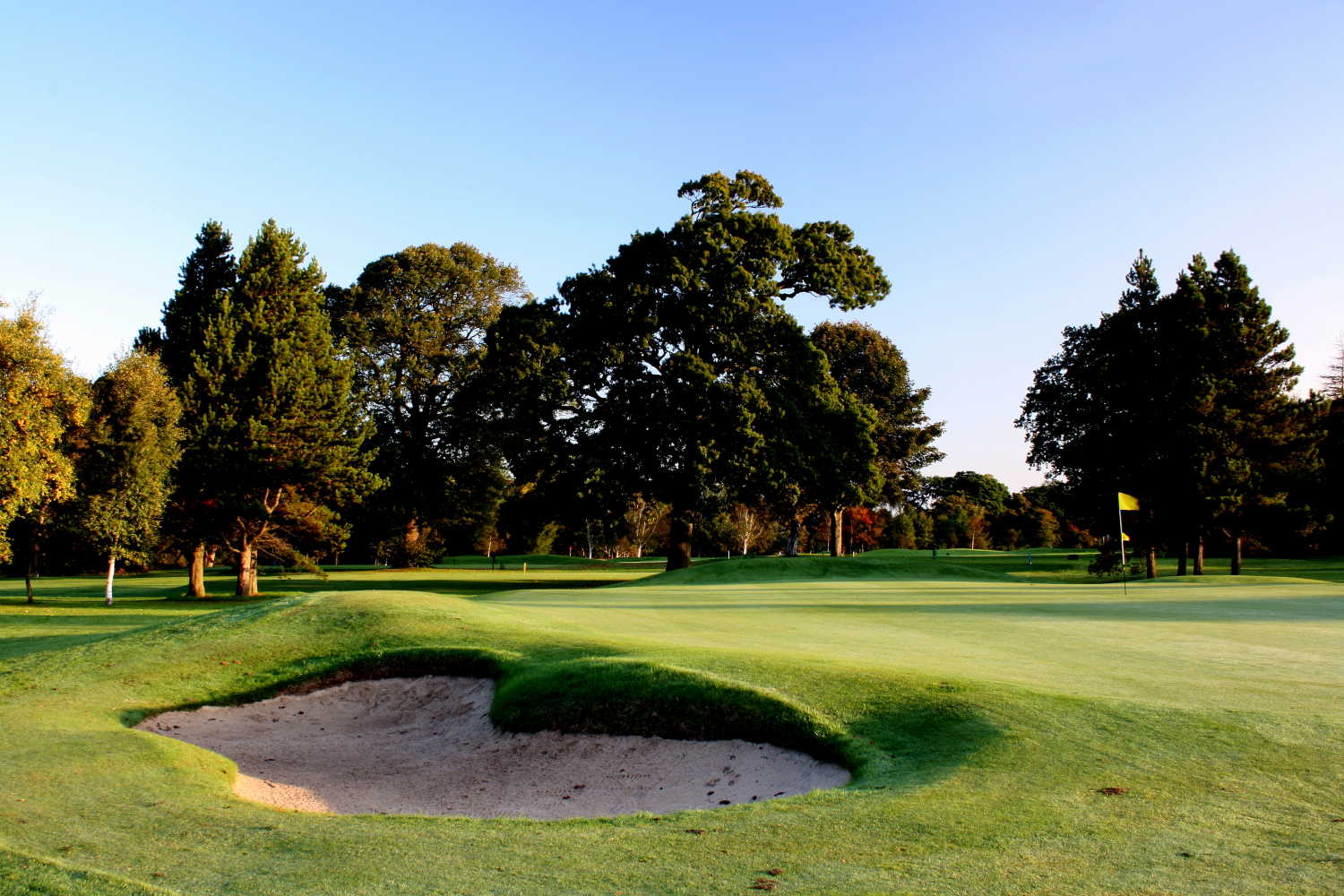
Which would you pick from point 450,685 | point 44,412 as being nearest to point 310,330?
point 44,412

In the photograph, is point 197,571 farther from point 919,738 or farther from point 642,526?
point 642,526

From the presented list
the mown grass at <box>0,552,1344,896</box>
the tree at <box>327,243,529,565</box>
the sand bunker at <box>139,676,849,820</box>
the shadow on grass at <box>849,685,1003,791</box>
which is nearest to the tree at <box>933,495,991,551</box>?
the tree at <box>327,243,529,565</box>

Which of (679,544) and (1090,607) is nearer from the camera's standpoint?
(1090,607)

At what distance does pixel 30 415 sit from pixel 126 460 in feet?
15.3

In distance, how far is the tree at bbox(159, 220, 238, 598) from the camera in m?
37.3

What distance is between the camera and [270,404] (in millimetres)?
38031

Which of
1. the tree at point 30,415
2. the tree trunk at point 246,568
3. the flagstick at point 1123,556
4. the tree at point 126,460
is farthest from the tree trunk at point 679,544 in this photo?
the tree at point 30,415

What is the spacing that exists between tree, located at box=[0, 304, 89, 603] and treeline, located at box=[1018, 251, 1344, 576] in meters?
46.4

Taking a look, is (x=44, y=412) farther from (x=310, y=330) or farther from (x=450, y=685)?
(x=450, y=685)

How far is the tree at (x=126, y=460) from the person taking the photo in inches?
1266

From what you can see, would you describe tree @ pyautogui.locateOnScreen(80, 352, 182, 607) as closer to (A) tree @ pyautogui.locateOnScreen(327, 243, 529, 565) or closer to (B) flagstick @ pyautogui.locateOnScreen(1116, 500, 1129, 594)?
(A) tree @ pyautogui.locateOnScreen(327, 243, 529, 565)

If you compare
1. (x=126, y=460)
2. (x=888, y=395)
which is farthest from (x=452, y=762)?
(x=888, y=395)

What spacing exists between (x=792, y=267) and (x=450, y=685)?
1407 inches

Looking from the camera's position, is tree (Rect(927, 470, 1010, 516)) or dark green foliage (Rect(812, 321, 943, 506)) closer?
dark green foliage (Rect(812, 321, 943, 506))
